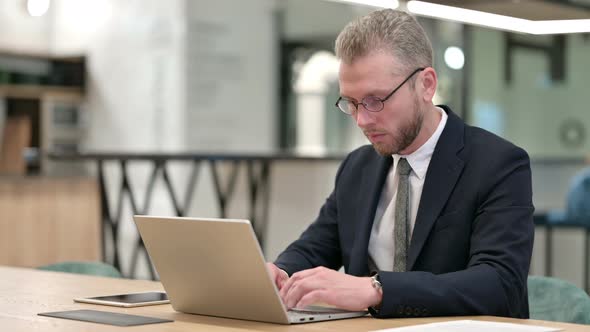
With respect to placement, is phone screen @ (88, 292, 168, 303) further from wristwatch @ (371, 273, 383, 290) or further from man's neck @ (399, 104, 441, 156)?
man's neck @ (399, 104, 441, 156)

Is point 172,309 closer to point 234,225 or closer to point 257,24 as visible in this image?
point 234,225

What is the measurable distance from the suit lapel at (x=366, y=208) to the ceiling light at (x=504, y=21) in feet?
2.63

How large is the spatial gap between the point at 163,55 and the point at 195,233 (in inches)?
305

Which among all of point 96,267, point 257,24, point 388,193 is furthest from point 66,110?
point 388,193

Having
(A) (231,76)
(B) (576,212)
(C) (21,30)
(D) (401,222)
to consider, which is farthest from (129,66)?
(D) (401,222)

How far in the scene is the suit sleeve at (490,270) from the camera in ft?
6.47

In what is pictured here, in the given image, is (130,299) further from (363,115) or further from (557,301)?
(557,301)

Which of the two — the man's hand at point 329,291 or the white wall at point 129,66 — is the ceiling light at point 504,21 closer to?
the man's hand at point 329,291

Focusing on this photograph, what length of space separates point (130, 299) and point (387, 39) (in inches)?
30.4

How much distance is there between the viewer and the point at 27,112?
10242 mm

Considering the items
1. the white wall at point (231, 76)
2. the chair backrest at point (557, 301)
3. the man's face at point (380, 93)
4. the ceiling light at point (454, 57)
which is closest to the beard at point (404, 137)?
the man's face at point (380, 93)

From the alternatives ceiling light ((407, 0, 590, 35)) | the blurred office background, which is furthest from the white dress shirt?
the blurred office background

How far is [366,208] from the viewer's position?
7.86 ft

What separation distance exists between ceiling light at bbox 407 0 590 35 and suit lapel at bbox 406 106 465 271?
809 mm
